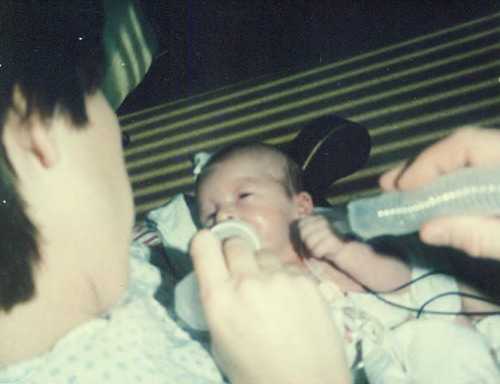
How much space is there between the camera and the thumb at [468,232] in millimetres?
694

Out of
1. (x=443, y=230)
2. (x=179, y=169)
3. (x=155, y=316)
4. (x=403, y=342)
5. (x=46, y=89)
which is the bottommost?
(x=403, y=342)

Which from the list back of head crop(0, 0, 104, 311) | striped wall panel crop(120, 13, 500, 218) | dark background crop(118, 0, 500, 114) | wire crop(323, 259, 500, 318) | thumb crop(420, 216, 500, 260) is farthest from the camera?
dark background crop(118, 0, 500, 114)

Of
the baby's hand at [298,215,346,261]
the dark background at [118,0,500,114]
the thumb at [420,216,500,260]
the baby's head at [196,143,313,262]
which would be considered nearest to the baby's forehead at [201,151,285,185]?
the baby's head at [196,143,313,262]

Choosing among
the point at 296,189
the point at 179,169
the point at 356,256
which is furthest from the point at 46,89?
the point at 179,169

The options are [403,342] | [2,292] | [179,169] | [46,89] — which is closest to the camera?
[46,89]

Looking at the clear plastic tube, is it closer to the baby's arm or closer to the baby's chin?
the baby's arm

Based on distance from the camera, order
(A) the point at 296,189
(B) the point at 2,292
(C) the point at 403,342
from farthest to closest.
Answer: (A) the point at 296,189 → (C) the point at 403,342 → (B) the point at 2,292

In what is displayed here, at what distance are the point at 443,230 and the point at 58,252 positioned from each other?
1.87 ft

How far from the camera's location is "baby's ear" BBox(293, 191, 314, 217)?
4.91ft

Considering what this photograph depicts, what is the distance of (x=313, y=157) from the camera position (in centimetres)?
158

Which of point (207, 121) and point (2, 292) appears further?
point (207, 121)

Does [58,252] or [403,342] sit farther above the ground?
[58,252]

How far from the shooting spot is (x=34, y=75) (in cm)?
56

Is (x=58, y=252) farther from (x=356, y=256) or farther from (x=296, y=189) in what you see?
(x=296, y=189)
